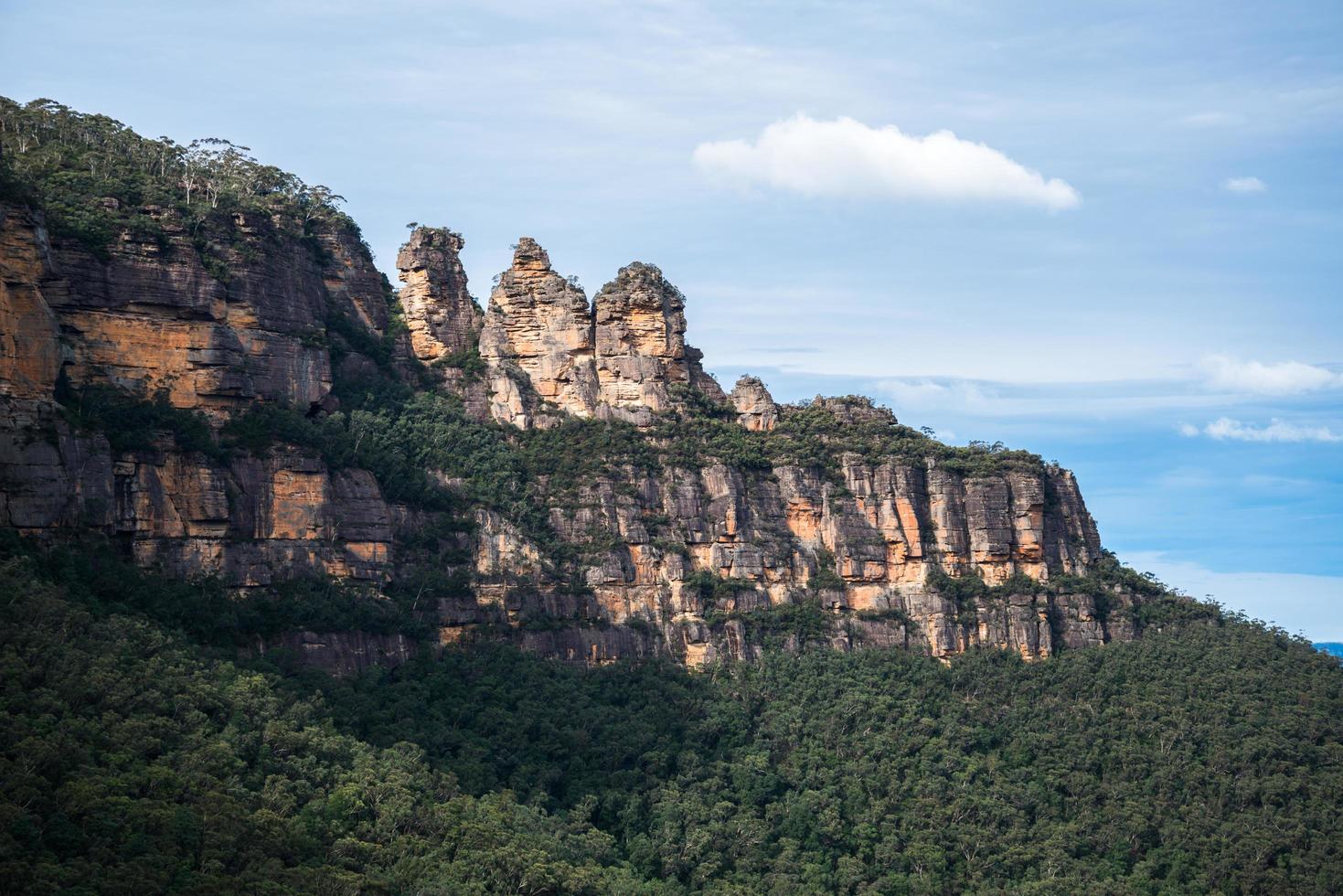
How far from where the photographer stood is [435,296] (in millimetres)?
92125

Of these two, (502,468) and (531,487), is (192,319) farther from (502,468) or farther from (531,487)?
(531,487)

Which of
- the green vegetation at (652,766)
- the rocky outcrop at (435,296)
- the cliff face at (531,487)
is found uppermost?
the rocky outcrop at (435,296)

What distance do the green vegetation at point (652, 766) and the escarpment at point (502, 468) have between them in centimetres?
233

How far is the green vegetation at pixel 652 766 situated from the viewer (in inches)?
2047

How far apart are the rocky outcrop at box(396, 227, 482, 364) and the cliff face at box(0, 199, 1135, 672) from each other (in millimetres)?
148

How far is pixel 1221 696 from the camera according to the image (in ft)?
267

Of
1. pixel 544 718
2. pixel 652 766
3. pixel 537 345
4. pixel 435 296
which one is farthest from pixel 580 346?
pixel 652 766

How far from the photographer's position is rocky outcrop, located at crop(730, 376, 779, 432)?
9200 centimetres

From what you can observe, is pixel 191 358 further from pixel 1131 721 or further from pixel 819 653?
pixel 1131 721

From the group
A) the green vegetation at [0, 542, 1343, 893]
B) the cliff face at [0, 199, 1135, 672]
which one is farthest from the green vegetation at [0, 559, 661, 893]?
the cliff face at [0, 199, 1135, 672]

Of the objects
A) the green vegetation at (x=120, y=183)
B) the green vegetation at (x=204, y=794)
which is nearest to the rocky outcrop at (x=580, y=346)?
the green vegetation at (x=120, y=183)

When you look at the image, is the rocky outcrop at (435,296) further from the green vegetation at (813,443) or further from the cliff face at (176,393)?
the green vegetation at (813,443)

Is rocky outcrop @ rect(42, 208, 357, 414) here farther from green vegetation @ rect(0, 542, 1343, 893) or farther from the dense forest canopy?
green vegetation @ rect(0, 542, 1343, 893)

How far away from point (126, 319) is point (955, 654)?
43.1m
